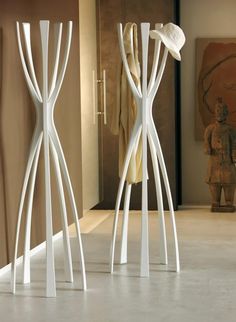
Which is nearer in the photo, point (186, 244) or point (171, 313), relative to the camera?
point (171, 313)

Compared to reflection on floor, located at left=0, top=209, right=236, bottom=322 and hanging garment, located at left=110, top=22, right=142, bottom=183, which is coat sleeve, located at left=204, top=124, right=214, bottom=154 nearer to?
reflection on floor, located at left=0, top=209, right=236, bottom=322

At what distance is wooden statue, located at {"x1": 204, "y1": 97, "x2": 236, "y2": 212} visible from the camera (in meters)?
8.56

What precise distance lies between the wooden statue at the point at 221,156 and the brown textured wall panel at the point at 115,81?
0.43 meters

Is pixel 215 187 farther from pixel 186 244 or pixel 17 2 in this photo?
pixel 17 2

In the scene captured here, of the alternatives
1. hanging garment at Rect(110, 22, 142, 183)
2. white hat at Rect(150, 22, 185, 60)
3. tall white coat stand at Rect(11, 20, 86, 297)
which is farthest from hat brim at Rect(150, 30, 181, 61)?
tall white coat stand at Rect(11, 20, 86, 297)

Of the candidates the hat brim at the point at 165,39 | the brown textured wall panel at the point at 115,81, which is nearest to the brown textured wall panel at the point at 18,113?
the hat brim at the point at 165,39

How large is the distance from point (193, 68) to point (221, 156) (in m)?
1.18

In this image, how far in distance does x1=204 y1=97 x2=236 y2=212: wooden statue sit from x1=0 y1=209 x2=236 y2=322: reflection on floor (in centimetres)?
171

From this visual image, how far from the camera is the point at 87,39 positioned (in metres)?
7.66

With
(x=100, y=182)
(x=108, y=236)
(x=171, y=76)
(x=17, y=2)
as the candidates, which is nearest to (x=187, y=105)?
(x=171, y=76)

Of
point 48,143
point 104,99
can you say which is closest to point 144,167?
point 48,143

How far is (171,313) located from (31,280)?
4.29 feet

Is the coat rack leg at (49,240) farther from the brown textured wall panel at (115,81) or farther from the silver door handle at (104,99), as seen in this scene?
the brown textured wall panel at (115,81)

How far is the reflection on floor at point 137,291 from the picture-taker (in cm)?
450
